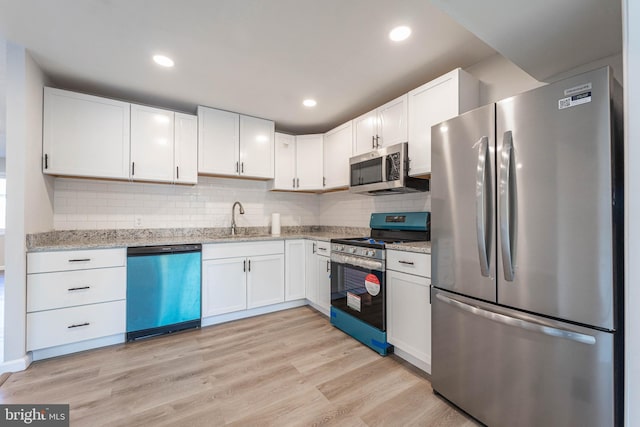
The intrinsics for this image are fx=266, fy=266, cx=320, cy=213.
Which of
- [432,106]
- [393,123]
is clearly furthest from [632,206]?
[393,123]

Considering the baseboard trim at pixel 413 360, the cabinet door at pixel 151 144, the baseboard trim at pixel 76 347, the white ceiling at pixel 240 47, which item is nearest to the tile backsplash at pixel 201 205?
the cabinet door at pixel 151 144

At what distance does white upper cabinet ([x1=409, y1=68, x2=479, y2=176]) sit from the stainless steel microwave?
0.28 feet

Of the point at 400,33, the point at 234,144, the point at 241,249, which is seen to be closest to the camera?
the point at 400,33

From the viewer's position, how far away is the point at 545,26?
1319mm

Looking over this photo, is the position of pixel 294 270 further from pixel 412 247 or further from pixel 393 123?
pixel 393 123

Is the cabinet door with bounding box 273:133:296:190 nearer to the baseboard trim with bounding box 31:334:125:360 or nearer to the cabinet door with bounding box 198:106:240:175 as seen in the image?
the cabinet door with bounding box 198:106:240:175

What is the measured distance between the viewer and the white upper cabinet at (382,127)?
2.51 m

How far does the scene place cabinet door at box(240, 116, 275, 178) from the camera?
3.35m

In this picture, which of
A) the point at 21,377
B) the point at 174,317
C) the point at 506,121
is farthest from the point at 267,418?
the point at 506,121

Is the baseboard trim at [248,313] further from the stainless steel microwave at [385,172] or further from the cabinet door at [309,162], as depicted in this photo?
the stainless steel microwave at [385,172]

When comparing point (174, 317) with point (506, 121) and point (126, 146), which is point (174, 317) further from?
point (506, 121)

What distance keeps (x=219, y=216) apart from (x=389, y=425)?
2892 mm

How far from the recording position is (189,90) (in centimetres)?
273

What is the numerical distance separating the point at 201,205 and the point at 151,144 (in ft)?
2.93
